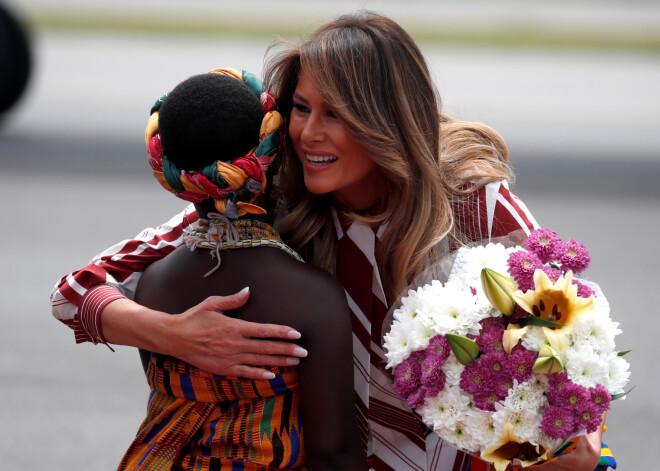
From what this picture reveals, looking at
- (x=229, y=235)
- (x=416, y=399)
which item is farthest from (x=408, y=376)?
(x=229, y=235)

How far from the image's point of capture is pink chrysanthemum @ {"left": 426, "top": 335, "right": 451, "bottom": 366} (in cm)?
189

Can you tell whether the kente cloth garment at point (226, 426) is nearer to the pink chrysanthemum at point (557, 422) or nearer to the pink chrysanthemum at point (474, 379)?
the pink chrysanthemum at point (474, 379)

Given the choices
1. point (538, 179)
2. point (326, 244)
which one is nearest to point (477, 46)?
point (538, 179)

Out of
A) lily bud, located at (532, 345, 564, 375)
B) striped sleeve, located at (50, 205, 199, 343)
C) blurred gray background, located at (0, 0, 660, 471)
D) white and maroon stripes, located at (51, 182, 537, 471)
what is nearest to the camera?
lily bud, located at (532, 345, 564, 375)

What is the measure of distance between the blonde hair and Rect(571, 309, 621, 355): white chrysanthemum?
0.62m

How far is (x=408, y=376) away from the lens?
192 centimetres

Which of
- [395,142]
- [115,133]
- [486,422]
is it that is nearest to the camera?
[486,422]

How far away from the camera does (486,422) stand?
6.10 ft

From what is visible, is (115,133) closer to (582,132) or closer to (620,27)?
(582,132)

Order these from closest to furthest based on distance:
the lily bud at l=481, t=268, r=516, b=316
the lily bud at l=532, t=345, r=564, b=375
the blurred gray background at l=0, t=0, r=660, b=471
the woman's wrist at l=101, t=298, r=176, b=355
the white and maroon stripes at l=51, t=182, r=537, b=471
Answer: the lily bud at l=532, t=345, r=564, b=375, the lily bud at l=481, t=268, r=516, b=316, the woman's wrist at l=101, t=298, r=176, b=355, the white and maroon stripes at l=51, t=182, r=537, b=471, the blurred gray background at l=0, t=0, r=660, b=471

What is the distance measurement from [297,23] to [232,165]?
14264mm

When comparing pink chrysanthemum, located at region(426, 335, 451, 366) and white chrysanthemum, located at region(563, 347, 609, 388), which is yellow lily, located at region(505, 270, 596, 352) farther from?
pink chrysanthemum, located at region(426, 335, 451, 366)

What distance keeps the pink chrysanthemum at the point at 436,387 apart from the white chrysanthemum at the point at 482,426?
8 cm

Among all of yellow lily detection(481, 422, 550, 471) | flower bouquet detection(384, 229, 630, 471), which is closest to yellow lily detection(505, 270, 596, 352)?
flower bouquet detection(384, 229, 630, 471)
